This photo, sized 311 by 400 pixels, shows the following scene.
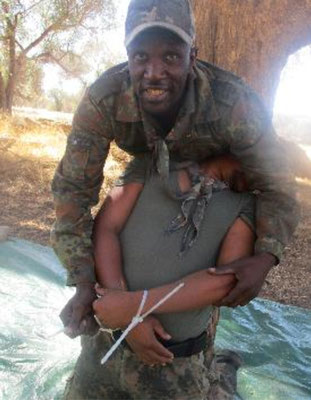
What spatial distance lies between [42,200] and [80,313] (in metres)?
4.02

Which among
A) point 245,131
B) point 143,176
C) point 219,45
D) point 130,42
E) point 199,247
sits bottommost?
point 199,247

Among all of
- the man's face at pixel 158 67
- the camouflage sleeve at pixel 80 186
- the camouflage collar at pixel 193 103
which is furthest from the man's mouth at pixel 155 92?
the camouflage sleeve at pixel 80 186

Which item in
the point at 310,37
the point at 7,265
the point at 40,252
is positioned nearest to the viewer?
the point at 7,265

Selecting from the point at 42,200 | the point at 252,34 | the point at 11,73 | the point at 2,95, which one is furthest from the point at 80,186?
the point at 11,73

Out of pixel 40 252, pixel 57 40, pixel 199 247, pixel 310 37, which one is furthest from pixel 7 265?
pixel 57 40

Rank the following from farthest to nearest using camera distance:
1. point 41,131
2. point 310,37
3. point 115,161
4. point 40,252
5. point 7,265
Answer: point 41,131 → point 115,161 → point 310,37 → point 40,252 → point 7,265

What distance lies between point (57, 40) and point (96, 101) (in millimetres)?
13204

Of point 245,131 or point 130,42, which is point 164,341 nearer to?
point 245,131

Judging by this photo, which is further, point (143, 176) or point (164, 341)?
point (143, 176)

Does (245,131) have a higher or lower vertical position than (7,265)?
higher

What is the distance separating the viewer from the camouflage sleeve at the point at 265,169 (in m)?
1.81

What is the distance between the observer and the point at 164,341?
191cm

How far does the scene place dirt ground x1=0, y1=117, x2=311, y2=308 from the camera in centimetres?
414

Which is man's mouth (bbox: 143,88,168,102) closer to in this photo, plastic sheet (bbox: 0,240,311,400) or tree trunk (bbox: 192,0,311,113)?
plastic sheet (bbox: 0,240,311,400)
